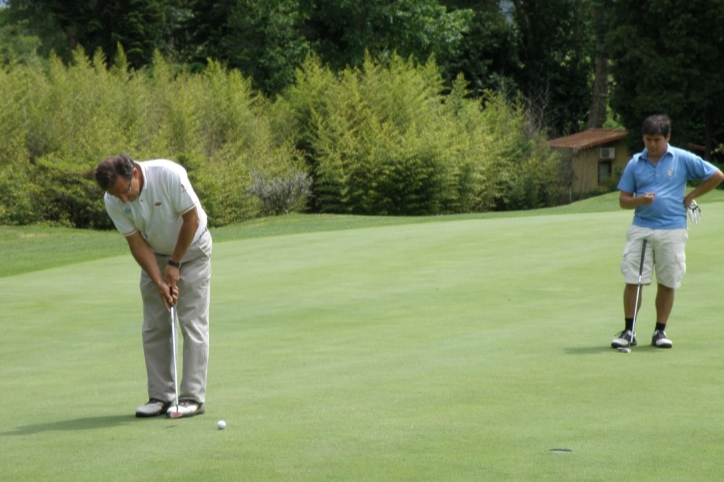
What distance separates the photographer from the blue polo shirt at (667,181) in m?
8.40

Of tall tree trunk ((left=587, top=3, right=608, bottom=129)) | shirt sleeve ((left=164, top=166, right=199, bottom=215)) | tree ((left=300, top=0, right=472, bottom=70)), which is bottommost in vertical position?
shirt sleeve ((left=164, top=166, right=199, bottom=215))

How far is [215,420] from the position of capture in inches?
235

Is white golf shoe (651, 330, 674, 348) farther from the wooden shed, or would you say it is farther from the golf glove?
the wooden shed

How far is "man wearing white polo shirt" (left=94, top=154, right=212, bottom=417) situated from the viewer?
20.2 feet

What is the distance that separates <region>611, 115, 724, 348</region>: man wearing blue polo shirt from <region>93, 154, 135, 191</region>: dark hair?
13.8ft

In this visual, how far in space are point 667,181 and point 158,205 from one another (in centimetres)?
425

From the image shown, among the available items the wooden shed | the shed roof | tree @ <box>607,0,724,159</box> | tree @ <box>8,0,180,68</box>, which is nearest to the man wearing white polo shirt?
tree @ <box>8,0,180,68</box>

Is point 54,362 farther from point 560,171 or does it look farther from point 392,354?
point 560,171

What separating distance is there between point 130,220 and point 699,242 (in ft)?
37.3

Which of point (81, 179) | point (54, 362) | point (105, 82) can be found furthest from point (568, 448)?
point (105, 82)

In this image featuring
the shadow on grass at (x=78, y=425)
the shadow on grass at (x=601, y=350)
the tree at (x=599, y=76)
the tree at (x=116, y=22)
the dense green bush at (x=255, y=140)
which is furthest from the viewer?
the tree at (x=599, y=76)

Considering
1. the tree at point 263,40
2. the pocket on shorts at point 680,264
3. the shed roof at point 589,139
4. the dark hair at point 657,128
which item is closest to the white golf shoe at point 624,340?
the pocket on shorts at point 680,264

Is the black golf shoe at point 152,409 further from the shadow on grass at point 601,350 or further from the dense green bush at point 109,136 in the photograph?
the dense green bush at point 109,136

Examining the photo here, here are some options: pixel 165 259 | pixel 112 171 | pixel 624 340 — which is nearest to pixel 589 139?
pixel 624 340
